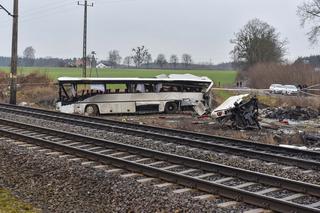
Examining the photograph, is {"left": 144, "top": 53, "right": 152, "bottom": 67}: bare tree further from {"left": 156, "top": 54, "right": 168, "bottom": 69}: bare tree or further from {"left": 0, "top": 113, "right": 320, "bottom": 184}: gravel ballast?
{"left": 0, "top": 113, "right": 320, "bottom": 184}: gravel ballast

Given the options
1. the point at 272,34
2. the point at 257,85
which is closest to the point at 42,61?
the point at 272,34

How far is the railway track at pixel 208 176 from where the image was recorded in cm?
784

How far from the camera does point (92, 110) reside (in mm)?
25531

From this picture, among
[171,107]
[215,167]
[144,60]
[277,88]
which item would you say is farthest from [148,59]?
[215,167]

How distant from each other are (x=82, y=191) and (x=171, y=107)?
60.6 feet

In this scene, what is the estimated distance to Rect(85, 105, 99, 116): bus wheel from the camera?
997 inches

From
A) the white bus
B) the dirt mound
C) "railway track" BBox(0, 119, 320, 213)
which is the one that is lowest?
"railway track" BBox(0, 119, 320, 213)

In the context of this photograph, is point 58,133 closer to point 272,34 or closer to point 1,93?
point 1,93

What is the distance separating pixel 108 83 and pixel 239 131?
29.8ft

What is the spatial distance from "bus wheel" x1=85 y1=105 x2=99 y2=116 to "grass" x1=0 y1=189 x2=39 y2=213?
16827 mm

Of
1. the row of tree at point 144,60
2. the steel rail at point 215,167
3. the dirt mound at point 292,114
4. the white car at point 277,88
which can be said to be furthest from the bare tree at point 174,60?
the steel rail at point 215,167

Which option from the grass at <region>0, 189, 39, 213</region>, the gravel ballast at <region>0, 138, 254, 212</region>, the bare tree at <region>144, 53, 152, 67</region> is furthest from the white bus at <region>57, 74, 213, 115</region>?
the bare tree at <region>144, 53, 152, 67</region>

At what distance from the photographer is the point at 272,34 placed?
2872 inches

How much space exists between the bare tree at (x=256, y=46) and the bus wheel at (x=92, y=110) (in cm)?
4843
